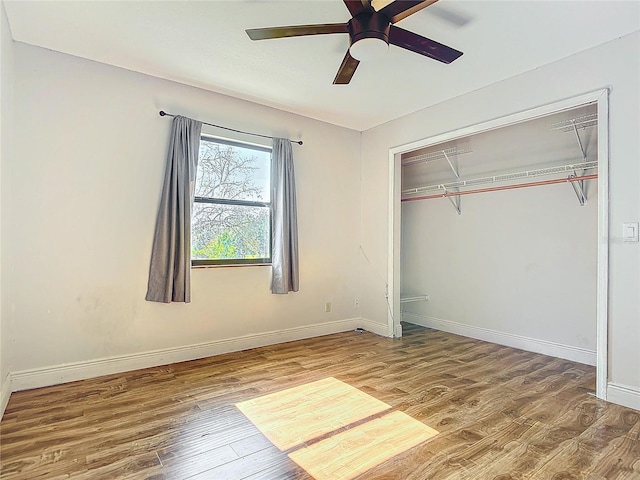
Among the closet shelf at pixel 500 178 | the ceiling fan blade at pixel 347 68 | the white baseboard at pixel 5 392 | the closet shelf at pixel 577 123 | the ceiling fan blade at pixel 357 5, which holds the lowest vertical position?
the white baseboard at pixel 5 392

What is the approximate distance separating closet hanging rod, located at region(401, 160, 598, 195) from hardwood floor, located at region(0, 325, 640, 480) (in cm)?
187

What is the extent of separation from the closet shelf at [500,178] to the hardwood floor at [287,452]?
6.13 ft

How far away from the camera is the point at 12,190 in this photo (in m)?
2.61

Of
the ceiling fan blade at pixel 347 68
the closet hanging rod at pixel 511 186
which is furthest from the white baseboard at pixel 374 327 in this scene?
the ceiling fan blade at pixel 347 68

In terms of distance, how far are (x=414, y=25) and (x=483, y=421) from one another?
2653 millimetres

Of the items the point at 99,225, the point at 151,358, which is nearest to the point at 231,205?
the point at 99,225

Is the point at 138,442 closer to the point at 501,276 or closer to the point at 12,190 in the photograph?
the point at 12,190

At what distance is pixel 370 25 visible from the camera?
1.95 meters

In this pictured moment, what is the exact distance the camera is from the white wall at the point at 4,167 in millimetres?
2250

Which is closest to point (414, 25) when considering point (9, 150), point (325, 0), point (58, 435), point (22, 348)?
point (325, 0)

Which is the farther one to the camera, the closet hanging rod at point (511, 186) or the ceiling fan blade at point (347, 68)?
the closet hanging rod at point (511, 186)

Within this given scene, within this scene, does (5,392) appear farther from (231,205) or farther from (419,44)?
(419,44)

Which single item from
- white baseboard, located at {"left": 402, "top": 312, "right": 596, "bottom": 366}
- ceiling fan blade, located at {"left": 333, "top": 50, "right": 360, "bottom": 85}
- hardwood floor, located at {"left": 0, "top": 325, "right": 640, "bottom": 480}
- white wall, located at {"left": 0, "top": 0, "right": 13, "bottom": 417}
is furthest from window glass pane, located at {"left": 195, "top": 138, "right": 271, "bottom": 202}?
white baseboard, located at {"left": 402, "top": 312, "right": 596, "bottom": 366}

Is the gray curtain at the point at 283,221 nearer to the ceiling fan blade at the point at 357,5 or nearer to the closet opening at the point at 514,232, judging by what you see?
the closet opening at the point at 514,232
